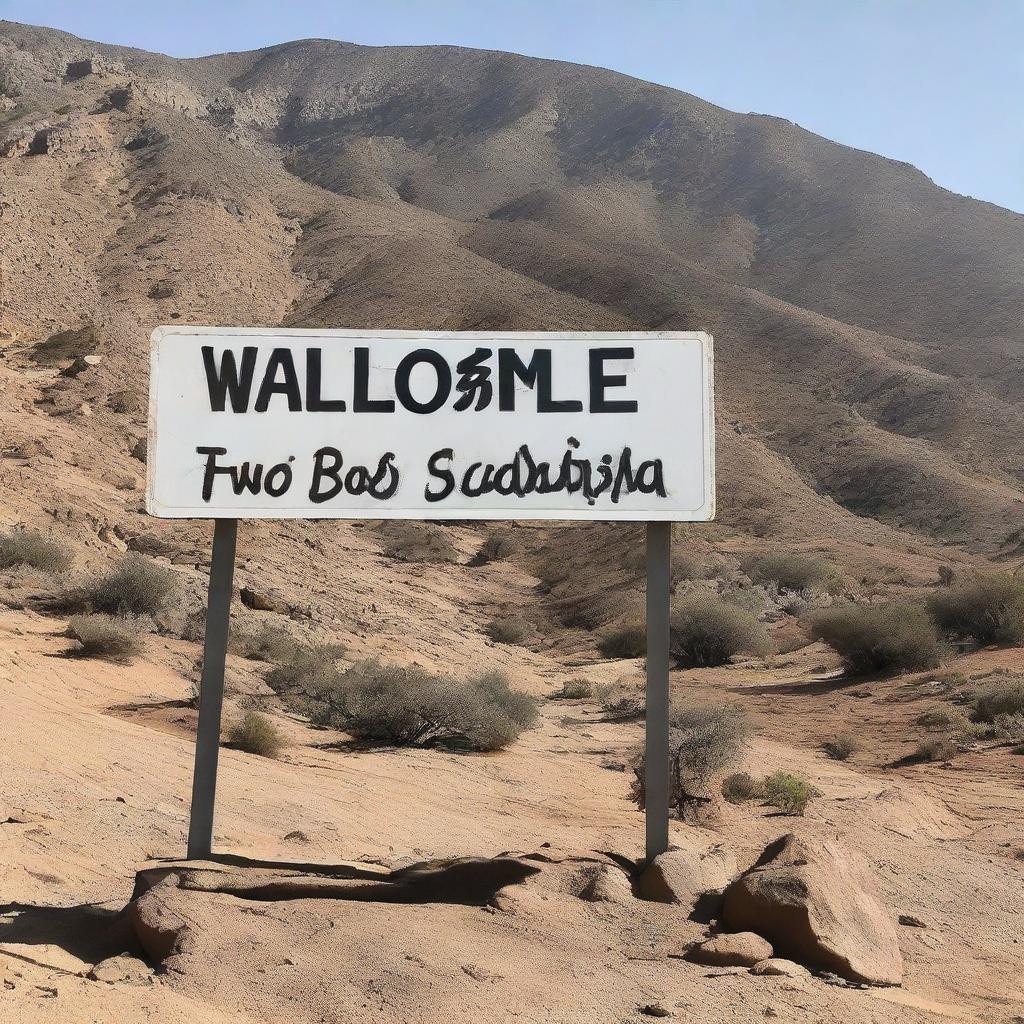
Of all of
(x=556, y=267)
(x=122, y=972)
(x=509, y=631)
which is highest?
(x=556, y=267)

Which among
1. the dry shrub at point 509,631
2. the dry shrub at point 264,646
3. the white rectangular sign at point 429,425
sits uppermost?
the white rectangular sign at point 429,425

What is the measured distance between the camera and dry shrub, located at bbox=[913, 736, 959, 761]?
445 inches

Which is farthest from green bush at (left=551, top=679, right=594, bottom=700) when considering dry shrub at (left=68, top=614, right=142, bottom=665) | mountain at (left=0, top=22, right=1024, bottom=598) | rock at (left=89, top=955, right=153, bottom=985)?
rock at (left=89, top=955, right=153, bottom=985)

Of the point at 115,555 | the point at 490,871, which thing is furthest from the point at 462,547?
the point at 490,871

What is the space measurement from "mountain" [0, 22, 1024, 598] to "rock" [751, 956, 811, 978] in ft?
53.2

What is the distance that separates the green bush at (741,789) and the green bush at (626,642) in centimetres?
1146

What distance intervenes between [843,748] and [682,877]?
7200 mm

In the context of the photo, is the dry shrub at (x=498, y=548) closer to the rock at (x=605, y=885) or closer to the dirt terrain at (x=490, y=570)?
the dirt terrain at (x=490, y=570)

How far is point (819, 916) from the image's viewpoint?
4418 millimetres

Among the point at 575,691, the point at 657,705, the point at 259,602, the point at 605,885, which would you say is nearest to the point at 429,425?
the point at 657,705

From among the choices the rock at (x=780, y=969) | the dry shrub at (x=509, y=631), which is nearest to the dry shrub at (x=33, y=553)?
the dry shrub at (x=509, y=631)

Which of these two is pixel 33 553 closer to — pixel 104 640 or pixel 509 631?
pixel 104 640

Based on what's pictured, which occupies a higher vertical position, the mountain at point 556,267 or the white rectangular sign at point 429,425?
the mountain at point 556,267

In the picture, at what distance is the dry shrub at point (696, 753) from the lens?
26.4 feet
